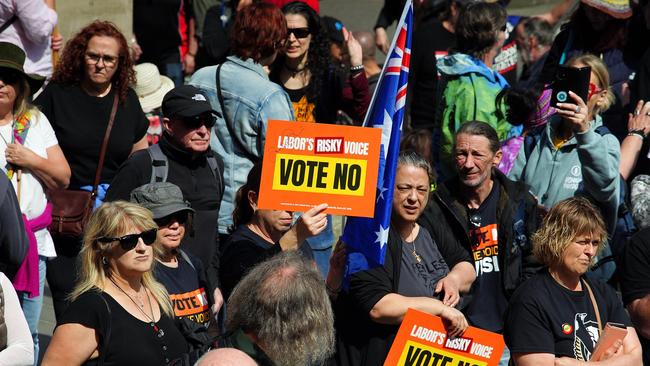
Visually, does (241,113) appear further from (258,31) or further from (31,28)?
(31,28)

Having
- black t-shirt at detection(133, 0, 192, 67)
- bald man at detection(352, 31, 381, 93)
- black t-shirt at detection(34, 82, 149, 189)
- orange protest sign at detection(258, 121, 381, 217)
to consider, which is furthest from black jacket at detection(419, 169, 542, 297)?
black t-shirt at detection(133, 0, 192, 67)

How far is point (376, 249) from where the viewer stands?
5.01 m

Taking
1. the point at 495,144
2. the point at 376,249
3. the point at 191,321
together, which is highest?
the point at 495,144

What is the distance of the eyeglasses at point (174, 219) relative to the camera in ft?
17.5

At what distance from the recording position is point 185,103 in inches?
235

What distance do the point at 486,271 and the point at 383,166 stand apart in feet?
4.48

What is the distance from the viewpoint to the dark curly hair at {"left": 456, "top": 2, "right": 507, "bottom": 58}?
7.43 meters

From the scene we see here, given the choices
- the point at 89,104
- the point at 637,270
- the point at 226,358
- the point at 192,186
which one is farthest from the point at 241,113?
the point at 226,358

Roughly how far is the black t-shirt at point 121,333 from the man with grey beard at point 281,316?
31.8 inches

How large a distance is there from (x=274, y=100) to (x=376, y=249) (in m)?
1.67

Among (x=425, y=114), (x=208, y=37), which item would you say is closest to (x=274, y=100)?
(x=425, y=114)

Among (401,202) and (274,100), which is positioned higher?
(274,100)

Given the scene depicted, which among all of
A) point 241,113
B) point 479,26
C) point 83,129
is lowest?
point 83,129

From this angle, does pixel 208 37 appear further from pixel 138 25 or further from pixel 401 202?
pixel 401 202
